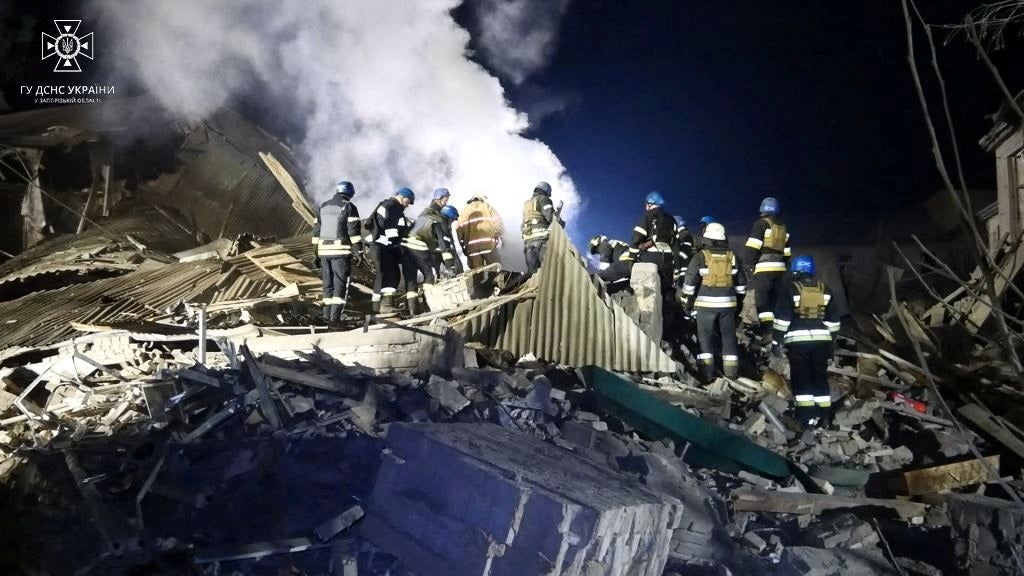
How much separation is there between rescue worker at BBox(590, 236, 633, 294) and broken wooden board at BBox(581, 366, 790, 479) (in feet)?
10.3

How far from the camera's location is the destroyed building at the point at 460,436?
2.91 meters

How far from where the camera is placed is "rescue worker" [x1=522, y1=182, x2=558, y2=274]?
28.1 feet

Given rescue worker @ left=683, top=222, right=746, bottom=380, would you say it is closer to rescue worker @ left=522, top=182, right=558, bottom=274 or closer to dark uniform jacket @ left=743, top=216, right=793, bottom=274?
dark uniform jacket @ left=743, top=216, right=793, bottom=274

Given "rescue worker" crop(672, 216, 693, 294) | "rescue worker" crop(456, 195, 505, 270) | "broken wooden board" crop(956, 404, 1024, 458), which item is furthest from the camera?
"rescue worker" crop(456, 195, 505, 270)

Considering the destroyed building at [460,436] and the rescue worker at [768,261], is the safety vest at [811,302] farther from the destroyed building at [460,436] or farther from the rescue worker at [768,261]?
the destroyed building at [460,436]

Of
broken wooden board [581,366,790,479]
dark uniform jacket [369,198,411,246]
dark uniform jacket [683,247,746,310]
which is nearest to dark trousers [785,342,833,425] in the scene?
dark uniform jacket [683,247,746,310]

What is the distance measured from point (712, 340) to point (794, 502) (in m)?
2.81

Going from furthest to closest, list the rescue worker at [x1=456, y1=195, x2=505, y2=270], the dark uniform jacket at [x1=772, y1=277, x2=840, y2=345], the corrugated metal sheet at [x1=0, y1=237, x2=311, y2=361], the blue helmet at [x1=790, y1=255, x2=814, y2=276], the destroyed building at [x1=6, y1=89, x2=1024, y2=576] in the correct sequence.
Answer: the rescue worker at [x1=456, y1=195, x2=505, y2=270] < the blue helmet at [x1=790, y1=255, x2=814, y2=276] < the corrugated metal sheet at [x1=0, y1=237, x2=311, y2=361] < the dark uniform jacket at [x1=772, y1=277, x2=840, y2=345] < the destroyed building at [x1=6, y1=89, x2=1024, y2=576]

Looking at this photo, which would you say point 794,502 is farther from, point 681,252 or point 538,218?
point 538,218

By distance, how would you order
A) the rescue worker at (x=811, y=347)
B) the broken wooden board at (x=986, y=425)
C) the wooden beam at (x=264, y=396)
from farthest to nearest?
the rescue worker at (x=811, y=347) → the broken wooden board at (x=986, y=425) → the wooden beam at (x=264, y=396)

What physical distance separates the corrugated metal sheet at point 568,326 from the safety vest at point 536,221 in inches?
67.4

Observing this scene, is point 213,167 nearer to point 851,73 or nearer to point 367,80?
point 367,80

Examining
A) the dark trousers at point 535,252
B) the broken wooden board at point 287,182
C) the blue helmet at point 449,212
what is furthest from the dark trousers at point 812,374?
the broken wooden board at point 287,182

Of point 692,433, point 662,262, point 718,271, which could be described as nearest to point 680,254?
point 662,262
